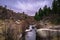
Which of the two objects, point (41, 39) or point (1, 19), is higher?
point (1, 19)

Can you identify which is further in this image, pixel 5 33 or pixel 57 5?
pixel 57 5

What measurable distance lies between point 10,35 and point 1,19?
12.6ft

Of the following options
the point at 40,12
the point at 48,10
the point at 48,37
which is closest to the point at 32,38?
the point at 48,37

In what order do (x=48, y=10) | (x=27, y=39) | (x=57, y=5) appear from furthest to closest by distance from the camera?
(x=48, y=10)
(x=57, y=5)
(x=27, y=39)

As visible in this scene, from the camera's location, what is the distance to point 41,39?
20.2m

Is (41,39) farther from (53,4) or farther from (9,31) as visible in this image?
(53,4)

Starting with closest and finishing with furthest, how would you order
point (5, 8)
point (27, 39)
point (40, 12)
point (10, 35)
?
point (10, 35), point (27, 39), point (5, 8), point (40, 12)

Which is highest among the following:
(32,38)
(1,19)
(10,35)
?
(1,19)

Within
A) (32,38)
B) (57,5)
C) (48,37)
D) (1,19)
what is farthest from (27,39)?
(57,5)

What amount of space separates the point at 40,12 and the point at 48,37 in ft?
84.6

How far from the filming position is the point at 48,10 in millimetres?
41031

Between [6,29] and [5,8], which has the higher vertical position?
[5,8]

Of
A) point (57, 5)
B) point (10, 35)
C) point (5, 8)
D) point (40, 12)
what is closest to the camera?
point (10, 35)

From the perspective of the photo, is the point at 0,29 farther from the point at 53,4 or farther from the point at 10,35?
the point at 53,4
